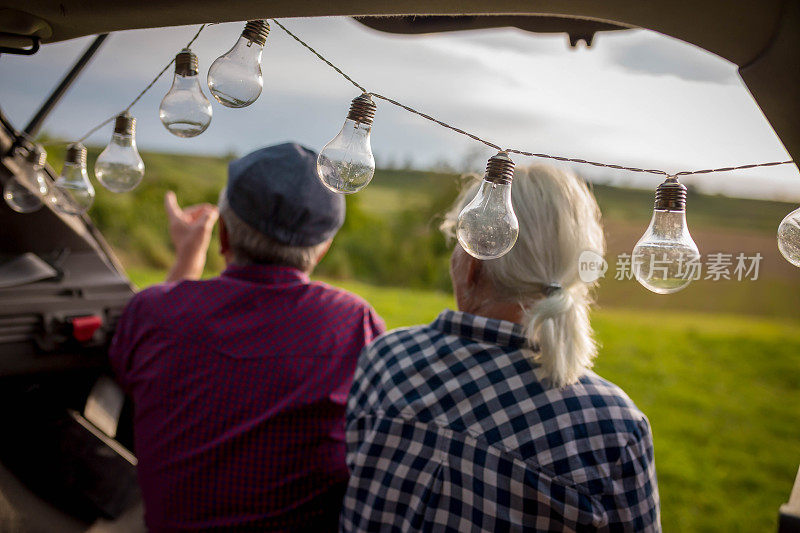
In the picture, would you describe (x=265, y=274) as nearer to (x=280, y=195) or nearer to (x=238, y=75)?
(x=280, y=195)

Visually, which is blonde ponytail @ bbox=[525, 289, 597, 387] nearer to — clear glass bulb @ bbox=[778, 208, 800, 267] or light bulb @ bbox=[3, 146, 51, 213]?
clear glass bulb @ bbox=[778, 208, 800, 267]

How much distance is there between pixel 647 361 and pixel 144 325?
664cm

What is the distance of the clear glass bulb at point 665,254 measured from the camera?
2.45 feet

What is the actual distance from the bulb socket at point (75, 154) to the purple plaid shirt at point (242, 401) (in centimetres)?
42

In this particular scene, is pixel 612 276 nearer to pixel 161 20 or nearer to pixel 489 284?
pixel 489 284

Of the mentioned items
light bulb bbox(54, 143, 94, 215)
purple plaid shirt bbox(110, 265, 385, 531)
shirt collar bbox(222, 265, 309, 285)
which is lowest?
purple plaid shirt bbox(110, 265, 385, 531)

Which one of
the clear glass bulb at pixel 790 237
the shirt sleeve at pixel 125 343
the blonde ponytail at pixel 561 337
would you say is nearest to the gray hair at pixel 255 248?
the shirt sleeve at pixel 125 343

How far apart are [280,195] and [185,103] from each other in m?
0.61

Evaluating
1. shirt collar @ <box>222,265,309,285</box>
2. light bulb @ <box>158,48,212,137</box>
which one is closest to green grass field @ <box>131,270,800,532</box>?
shirt collar @ <box>222,265,309,285</box>

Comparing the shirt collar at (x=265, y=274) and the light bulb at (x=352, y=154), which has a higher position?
the light bulb at (x=352, y=154)

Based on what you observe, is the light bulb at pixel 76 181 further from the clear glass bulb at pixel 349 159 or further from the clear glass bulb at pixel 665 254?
the clear glass bulb at pixel 665 254

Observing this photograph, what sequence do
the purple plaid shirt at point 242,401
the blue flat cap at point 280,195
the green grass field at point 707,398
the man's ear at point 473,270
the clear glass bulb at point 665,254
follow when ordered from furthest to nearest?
the green grass field at point 707,398
the blue flat cap at point 280,195
the purple plaid shirt at point 242,401
the man's ear at point 473,270
the clear glass bulb at point 665,254

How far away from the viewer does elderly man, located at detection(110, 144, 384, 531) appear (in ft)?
4.84

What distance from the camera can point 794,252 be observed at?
79 centimetres
